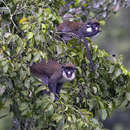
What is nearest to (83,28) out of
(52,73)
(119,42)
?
(52,73)

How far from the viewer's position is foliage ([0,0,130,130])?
3953 millimetres

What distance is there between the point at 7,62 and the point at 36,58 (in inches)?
11.4

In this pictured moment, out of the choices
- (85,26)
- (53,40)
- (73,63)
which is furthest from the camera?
(85,26)

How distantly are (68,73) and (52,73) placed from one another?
0.42 meters

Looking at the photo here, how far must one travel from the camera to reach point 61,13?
607 cm

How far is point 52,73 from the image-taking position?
16.7ft

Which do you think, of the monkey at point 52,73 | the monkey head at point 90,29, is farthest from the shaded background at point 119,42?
the monkey at point 52,73

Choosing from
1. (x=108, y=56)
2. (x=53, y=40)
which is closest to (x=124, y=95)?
(x=108, y=56)

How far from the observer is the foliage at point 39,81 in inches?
156

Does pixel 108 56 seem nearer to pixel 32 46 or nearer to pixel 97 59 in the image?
pixel 97 59

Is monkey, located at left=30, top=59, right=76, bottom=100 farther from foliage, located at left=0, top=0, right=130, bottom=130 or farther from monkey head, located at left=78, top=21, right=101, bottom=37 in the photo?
monkey head, located at left=78, top=21, right=101, bottom=37

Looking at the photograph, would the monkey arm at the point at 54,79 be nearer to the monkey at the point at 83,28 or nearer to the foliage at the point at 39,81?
the foliage at the point at 39,81

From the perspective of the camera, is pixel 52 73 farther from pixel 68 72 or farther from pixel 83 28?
pixel 83 28

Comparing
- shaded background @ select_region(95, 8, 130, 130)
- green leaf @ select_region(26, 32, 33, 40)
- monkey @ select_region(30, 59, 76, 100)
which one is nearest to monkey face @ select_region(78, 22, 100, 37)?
monkey @ select_region(30, 59, 76, 100)
